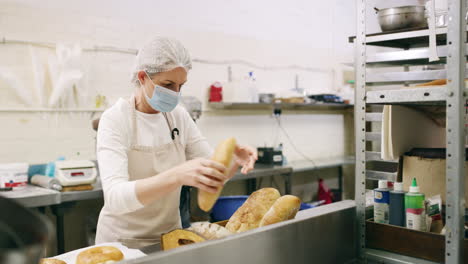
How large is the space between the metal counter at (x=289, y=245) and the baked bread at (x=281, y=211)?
0.04m

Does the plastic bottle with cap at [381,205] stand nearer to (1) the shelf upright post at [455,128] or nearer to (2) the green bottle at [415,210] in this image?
(2) the green bottle at [415,210]

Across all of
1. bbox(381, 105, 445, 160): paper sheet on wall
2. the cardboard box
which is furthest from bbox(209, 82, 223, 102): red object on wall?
the cardboard box

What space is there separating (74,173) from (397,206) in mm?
2474

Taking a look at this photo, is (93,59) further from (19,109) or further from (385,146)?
(385,146)

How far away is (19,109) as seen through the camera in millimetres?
3611

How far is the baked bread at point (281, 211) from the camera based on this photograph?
1.42 metres

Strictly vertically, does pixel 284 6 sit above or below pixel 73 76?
above

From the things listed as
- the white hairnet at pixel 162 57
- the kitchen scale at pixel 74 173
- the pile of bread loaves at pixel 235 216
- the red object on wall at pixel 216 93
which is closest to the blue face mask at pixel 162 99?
the white hairnet at pixel 162 57

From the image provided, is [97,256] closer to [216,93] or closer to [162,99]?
[162,99]

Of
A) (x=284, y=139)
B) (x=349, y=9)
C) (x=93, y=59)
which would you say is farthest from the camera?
(x=349, y=9)

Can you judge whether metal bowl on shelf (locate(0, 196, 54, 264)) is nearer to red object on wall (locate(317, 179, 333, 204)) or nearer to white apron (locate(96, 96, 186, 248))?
white apron (locate(96, 96, 186, 248))

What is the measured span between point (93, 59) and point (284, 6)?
2941mm

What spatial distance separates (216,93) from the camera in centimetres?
483

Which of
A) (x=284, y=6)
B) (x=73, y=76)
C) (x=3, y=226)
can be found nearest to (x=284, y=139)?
(x=284, y=6)
